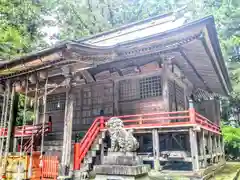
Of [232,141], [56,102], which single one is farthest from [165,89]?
[232,141]

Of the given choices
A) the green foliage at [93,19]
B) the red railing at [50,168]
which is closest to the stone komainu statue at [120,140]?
the red railing at [50,168]

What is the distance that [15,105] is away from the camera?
10125 millimetres

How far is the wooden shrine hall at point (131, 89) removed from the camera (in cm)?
822

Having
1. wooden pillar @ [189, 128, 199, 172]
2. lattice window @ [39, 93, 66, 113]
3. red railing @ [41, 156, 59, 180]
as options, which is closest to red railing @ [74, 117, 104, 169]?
red railing @ [41, 156, 59, 180]

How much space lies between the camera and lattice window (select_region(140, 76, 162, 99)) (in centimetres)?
1084

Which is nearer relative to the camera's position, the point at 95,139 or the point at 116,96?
the point at 95,139

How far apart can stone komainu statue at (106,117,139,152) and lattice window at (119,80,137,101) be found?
4.27 meters

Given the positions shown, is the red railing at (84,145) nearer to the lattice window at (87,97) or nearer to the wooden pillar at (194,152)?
the lattice window at (87,97)

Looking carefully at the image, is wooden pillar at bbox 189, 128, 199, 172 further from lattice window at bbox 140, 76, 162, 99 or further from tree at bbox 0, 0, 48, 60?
tree at bbox 0, 0, 48, 60

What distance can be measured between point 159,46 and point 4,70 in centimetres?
604

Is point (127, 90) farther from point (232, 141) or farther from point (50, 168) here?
point (232, 141)

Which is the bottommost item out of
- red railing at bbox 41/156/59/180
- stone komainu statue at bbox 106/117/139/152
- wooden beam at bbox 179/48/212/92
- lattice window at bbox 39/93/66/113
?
red railing at bbox 41/156/59/180

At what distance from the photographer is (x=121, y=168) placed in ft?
19.7

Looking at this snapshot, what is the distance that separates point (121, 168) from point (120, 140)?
96 cm
